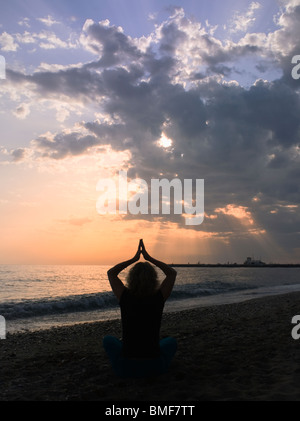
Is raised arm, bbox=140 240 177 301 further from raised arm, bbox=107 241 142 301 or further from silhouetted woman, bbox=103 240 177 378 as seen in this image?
raised arm, bbox=107 241 142 301

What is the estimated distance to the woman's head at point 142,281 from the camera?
4.99 m

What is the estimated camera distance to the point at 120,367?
5402 millimetres

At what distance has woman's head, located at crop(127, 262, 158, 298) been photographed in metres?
4.99

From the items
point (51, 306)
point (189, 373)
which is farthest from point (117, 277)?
point (51, 306)

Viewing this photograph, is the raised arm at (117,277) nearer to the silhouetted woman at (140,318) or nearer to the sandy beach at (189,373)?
the silhouetted woman at (140,318)

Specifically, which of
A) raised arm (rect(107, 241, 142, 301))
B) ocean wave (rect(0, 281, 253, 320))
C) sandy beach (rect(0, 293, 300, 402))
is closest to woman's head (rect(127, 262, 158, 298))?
raised arm (rect(107, 241, 142, 301))

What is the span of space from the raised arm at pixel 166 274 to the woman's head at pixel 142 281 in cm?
17

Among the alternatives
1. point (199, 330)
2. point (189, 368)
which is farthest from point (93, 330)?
point (189, 368)

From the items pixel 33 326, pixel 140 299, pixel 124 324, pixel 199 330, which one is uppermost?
pixel 140 299

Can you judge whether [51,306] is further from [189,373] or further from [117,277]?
[117,277]

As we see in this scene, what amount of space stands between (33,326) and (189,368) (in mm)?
13488

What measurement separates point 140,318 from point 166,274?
2.47 ft

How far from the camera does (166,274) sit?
17.6ft
